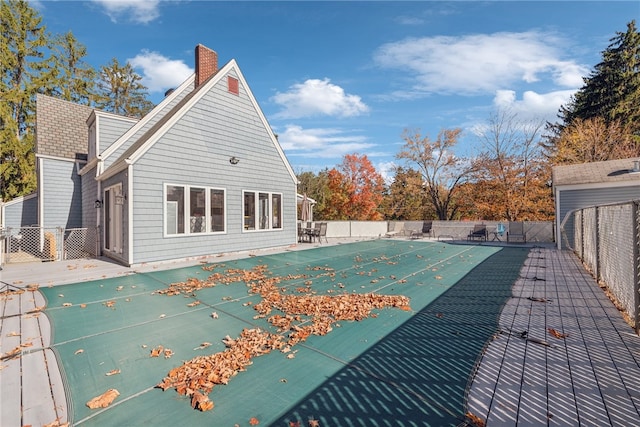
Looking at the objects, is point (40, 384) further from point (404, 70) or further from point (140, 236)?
point (404, 70)

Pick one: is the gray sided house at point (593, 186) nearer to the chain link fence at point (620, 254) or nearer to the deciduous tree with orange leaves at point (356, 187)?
the chain link fence at point (620, 254)

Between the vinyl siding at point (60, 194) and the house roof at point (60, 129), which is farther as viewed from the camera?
the house roof at point (60, 129)

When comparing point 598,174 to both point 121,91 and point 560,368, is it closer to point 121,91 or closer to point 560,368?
point 560,368

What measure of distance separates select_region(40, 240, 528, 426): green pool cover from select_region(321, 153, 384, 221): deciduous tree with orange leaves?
2322cm

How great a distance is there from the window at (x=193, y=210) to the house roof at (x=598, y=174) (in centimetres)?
1517

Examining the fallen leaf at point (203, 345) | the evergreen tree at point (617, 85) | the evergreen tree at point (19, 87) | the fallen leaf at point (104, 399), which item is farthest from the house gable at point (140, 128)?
the evergreen tree at point (617, 85)

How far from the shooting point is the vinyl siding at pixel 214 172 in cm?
867

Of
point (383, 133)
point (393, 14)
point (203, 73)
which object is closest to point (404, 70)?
point (393, 14)

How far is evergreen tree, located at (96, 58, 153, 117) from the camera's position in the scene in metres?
26.0

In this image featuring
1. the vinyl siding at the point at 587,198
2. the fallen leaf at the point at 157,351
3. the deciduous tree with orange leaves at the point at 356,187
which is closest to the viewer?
the fallen leaf at the point at 157,351

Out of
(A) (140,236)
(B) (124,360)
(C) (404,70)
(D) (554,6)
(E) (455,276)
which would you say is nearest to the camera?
(B) (124,360)

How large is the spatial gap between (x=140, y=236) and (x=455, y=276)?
890 cm

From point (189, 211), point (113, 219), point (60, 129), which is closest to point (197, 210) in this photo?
point (189, 211)

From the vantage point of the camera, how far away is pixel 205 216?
397 inches
